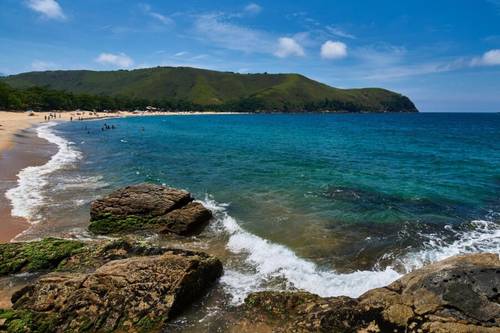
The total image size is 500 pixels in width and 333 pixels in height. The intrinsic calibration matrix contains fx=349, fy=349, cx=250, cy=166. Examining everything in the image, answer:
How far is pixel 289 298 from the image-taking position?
11.5 metres

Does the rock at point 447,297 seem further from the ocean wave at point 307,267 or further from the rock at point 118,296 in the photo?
the rock at point 118,296

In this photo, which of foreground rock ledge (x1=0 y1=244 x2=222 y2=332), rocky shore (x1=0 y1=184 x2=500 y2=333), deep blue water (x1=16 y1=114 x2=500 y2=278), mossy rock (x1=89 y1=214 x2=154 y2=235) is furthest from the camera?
mossy rock (x1=89 y1=214 x2=154 y2=235)

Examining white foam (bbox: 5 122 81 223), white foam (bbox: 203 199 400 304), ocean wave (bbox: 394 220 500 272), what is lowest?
white foam (bbox: 5 122 81 223)

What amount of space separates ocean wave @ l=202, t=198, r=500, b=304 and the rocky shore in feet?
4.13

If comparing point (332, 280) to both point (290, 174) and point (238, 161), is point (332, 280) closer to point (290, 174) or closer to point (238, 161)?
point (290, 174)

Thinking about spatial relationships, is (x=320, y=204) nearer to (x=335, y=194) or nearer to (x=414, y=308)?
(x=335, y=194)

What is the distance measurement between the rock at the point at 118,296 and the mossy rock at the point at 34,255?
2725mm

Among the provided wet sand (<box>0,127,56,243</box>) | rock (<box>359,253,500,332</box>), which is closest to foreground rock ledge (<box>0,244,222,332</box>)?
rock (<box>359,253,500,332</box>)

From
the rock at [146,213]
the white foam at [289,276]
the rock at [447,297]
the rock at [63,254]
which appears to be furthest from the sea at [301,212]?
the rock at [63,254]

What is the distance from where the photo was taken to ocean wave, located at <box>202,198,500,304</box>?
1328 cm

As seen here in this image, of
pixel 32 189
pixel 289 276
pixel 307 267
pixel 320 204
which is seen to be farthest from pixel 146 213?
pixel 32 189

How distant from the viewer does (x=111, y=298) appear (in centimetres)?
1069

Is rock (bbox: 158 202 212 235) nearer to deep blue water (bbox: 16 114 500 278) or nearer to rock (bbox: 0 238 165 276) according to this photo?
deep blue water (bbox: 16 114 500 278)

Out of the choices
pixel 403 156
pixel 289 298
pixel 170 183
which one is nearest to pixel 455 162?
pixel 403 156
